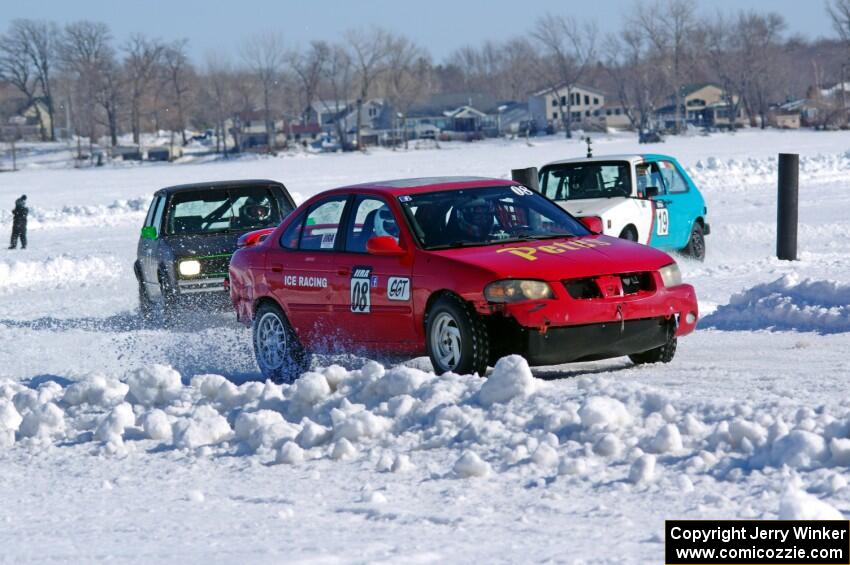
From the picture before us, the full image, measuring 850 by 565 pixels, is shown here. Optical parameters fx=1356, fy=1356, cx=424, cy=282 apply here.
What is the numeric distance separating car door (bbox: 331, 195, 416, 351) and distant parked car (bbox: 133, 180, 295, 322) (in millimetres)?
4359

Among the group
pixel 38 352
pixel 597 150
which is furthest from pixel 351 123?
pixel 38 352

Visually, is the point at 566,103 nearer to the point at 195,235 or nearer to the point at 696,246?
the point at 696,246

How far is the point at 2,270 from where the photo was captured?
2106 centimetres

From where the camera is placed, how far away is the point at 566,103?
155 meters

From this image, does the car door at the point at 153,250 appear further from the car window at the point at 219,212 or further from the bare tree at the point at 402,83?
the bare tree at the point at 402,83

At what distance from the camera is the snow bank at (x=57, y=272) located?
20.3 meters

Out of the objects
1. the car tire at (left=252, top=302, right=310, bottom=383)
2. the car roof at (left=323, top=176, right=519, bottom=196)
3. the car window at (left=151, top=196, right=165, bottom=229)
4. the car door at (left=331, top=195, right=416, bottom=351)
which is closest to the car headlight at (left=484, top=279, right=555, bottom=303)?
the car door at (left=331, top=195, right=416, bottom=351)

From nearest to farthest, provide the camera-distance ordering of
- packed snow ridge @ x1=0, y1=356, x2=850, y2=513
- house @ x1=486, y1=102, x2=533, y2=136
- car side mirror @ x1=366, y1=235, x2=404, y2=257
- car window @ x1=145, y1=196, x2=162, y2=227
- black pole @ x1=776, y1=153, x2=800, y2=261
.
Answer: packed snow ridge @ x1=0, y1=356, x2=850, y2=513 < car side mirror @ x1=366, y1=235, x2=404, y2=257 < car window @ x1=145, y1=196, x2=162, y2=227 < black pole @ x1=776, y1=153, x2=800, y2=261 < house @ x1=486, y1=102, x2=533, y2=136

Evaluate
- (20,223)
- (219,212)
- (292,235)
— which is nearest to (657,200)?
(219,212)

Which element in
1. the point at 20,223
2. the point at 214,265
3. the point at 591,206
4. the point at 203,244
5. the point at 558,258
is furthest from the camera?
the point at 20,223

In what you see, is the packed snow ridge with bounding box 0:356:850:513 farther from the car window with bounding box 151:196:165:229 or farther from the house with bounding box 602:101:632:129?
the house with bounding box 602:101:632:129

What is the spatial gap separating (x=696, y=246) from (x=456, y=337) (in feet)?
32.0

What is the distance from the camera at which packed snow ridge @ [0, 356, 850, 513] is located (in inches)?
232

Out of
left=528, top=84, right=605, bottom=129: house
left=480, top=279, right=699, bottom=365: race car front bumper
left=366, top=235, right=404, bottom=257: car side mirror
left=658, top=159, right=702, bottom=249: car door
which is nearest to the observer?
left=480, top=279, right=699, bottom=365: race car front bumper
